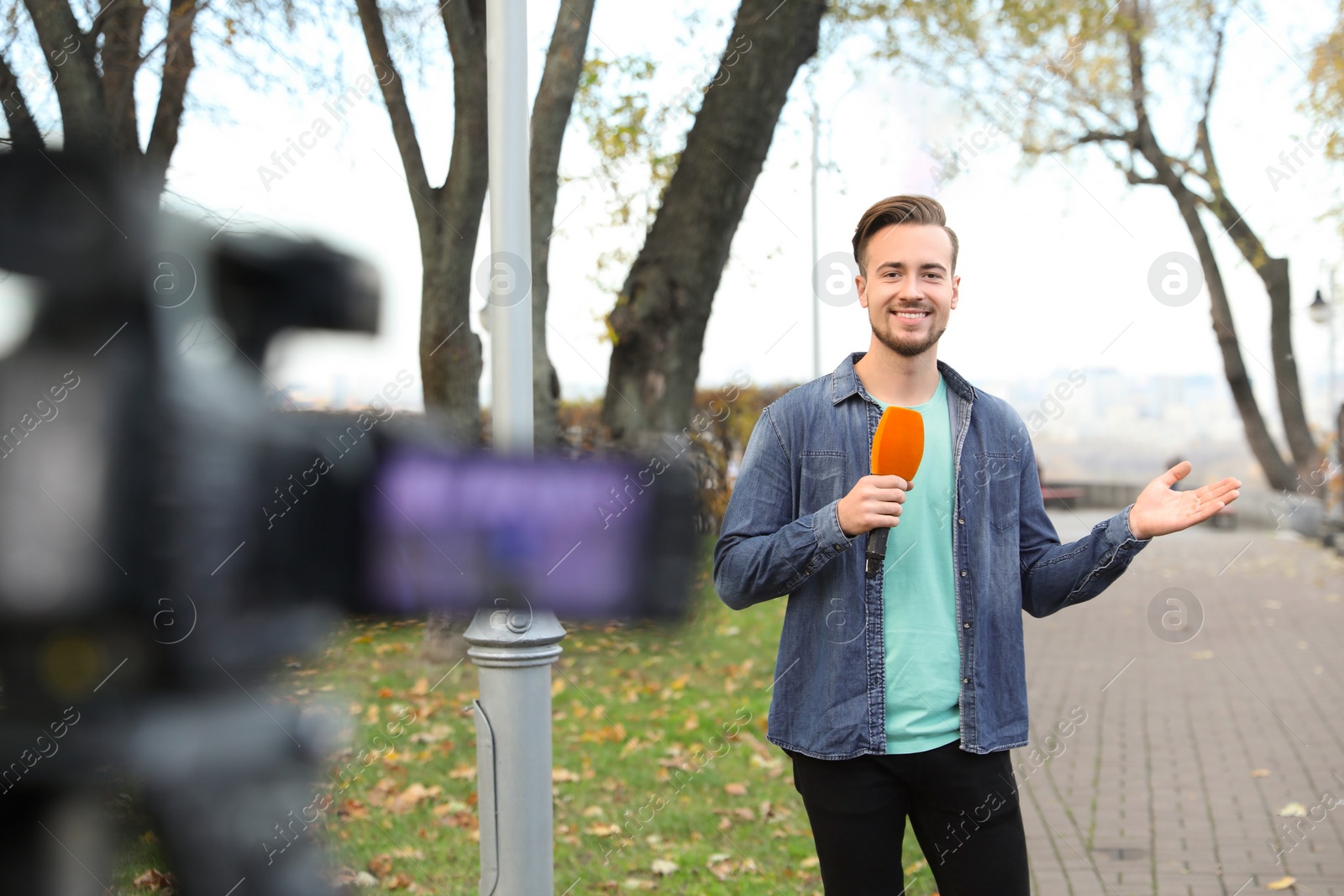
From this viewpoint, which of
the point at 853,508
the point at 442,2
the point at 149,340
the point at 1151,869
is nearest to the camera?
the point at 149,340

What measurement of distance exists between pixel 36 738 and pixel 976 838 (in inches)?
65.4

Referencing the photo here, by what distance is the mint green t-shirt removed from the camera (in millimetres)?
2080

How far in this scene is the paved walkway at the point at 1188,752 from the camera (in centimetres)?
469

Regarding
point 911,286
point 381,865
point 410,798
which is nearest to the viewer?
point 911,286

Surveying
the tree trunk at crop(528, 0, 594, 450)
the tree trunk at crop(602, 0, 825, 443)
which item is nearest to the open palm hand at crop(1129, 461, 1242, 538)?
the tree trunk at crop(528, 0, 594, 450)

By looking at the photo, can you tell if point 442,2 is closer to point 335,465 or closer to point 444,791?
point 444,791

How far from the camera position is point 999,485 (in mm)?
2207

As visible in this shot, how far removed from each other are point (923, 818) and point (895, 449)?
2.48 feet

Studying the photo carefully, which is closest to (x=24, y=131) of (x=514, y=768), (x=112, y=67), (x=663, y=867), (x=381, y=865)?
(x=514, y=768)

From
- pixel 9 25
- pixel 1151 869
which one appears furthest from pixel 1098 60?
pixel 9 25

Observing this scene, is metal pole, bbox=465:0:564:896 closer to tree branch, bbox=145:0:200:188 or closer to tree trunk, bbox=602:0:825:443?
tree branch, bbox=145:0:200:188

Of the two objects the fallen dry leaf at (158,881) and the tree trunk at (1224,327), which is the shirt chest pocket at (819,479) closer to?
the fallen dry leaf at (158,881)

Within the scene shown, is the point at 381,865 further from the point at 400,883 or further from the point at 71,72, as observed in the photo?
the point at 71,72

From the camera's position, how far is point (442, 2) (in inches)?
271
